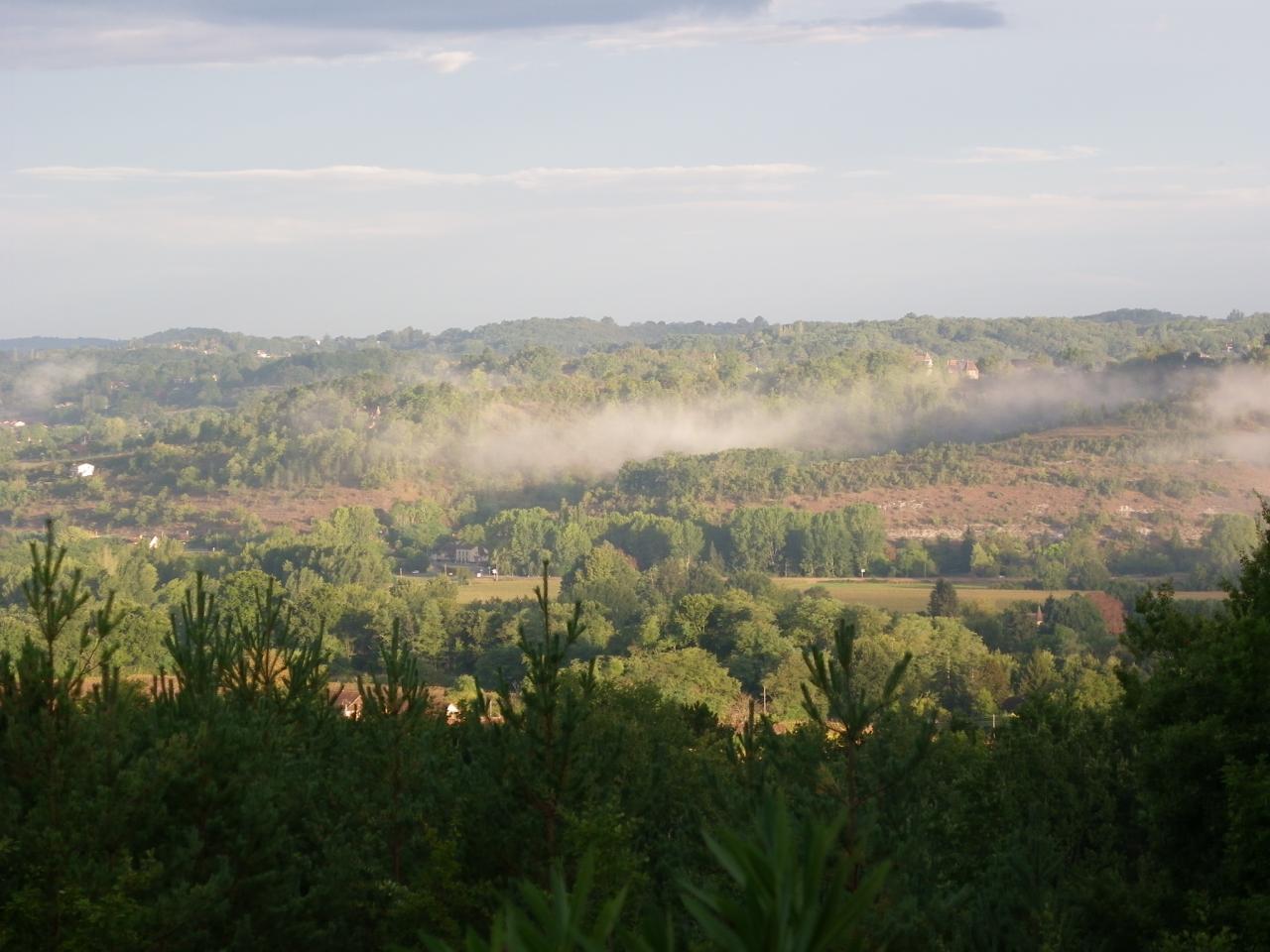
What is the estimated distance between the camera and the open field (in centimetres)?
14075

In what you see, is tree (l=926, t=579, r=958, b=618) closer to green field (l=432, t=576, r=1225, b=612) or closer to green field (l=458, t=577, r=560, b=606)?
green field (l=432, t=576, r=1225, b=612)

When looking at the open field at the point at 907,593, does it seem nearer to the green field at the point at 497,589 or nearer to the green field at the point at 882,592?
the green field at the point at 882,592

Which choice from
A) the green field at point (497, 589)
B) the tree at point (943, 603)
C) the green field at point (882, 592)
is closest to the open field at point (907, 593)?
the green field at point (882, 592)

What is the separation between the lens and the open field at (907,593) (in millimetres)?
140750

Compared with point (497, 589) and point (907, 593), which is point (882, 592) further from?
point (497, 589)

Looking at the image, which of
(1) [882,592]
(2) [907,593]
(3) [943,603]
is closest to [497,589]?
(1) [882,592]

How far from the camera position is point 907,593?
152750mm

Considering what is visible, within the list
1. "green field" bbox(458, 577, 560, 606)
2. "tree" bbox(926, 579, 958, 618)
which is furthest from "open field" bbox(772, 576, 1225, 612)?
"green field" bbox(458, 577, 560, 606)

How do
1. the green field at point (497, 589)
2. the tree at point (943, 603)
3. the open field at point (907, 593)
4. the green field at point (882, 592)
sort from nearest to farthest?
the tree at point (943, 603)
the open field at point (907, 593)
the green field at point (882, 592)
the green field at point (497, 589)

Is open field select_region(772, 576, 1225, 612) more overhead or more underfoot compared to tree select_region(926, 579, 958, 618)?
more underfoot

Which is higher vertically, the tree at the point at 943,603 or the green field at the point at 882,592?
the tree at the point at 943,603

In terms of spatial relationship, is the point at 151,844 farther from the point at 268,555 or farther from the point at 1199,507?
the point at 1199,507

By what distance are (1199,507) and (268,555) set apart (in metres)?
107

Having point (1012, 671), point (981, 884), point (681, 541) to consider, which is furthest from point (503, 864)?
point (681, 541)
